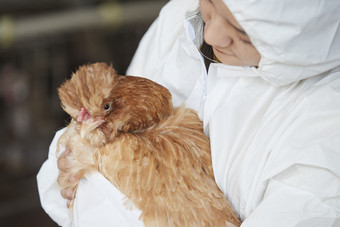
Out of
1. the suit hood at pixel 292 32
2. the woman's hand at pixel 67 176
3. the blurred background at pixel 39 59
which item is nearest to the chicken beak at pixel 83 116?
the woman's hand at pixel 67 176

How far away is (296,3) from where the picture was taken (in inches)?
24.4

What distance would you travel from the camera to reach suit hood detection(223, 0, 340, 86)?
622 mm

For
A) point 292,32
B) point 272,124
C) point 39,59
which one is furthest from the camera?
point 39,59

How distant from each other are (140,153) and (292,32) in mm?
342

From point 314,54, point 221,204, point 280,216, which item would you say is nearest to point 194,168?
point 221,204

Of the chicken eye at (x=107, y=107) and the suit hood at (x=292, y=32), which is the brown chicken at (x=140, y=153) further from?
the suit hood at (x=292, y=32)

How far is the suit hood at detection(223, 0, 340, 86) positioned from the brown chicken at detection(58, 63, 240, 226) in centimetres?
24

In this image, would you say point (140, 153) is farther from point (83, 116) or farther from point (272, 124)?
point (272, 124)

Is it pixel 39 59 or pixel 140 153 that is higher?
pixel 140 153

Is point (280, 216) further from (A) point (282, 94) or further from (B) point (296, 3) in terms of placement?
(B) point (296, 3)

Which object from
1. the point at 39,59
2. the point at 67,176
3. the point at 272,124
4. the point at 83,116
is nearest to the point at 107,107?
the point at 83,116

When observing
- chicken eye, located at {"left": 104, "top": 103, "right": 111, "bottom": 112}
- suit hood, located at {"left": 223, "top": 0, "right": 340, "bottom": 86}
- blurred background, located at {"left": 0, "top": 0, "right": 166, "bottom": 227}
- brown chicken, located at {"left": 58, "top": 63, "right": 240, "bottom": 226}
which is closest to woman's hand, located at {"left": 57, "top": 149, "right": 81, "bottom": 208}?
brown chicken, located at {"left": 58, "top": 63, "right": 240, "bottom": 226}

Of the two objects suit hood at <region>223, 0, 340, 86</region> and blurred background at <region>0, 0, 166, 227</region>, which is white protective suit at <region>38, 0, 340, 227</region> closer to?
suit hood at <region>223, 0, 340, 86</region>

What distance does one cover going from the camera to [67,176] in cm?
83
